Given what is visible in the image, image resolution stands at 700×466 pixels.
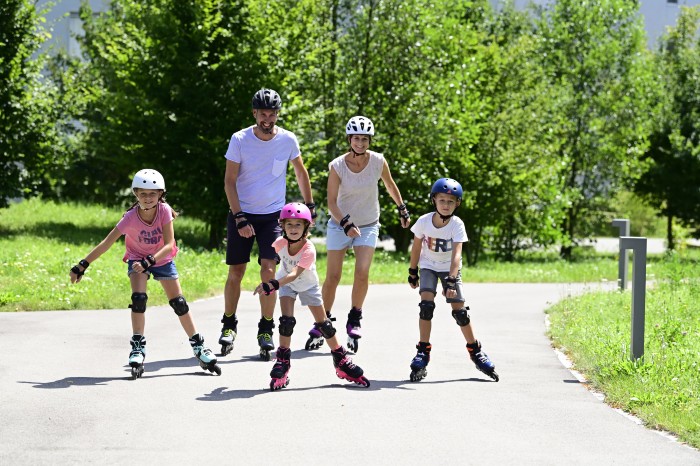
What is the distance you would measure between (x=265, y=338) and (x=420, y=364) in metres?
1.43

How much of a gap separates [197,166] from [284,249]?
17.7 m

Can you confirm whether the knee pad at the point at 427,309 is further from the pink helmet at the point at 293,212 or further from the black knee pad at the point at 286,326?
the pink helmet at the point at 293,212

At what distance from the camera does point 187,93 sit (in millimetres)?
25891

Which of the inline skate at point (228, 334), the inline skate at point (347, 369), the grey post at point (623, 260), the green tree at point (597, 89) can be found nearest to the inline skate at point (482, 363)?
the inline skate at point (347, 369)

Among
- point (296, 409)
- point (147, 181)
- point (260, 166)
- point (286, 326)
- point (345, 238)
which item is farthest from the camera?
point (345, 238)

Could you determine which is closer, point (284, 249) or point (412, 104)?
point (284, 249)

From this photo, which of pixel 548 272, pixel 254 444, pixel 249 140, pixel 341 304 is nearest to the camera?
pixel 254 444

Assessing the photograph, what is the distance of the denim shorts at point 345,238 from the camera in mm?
10484

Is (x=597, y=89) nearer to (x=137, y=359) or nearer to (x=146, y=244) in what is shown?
(x=146, y=244)

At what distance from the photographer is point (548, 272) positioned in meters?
26.0

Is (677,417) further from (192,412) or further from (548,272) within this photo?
(548,272)

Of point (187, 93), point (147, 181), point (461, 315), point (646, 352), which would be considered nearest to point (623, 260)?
point (646, 352)

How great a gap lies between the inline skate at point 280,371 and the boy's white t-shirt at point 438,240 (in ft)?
4.53

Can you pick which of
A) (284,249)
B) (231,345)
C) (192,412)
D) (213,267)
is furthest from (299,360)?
(213,267)
